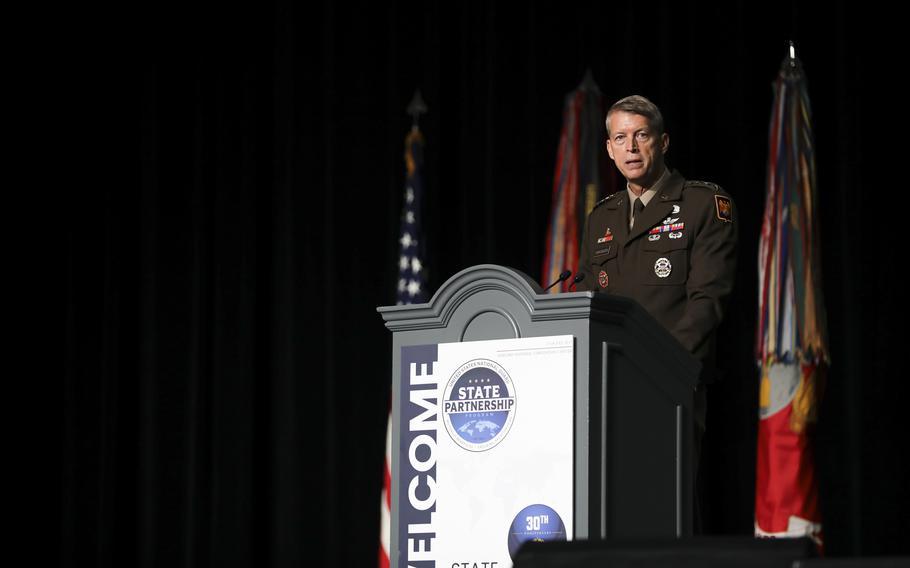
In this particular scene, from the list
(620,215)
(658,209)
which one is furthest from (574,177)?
(658,209)

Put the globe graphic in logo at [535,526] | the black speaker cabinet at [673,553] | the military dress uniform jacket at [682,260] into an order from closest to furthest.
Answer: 1. the black speaker cabinet at [673,553]
2. the globe graphic in logo at [535,526]
3. the military dress uniform jacket at [682,260]

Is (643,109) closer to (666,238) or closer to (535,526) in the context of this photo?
(666,238)

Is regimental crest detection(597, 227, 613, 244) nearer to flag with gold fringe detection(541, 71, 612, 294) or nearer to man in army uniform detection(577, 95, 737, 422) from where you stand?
man in army uniform detection(577, 95, 737, 422)

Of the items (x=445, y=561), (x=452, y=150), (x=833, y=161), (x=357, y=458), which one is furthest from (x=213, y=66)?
(x=445, y=561)

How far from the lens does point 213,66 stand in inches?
285

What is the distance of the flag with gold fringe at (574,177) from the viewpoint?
5.75m

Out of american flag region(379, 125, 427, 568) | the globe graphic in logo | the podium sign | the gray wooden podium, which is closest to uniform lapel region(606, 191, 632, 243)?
the gray wooden podium

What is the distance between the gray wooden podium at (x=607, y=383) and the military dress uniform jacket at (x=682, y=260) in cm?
15

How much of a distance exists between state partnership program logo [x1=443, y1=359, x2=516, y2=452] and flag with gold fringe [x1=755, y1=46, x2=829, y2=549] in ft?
9.01

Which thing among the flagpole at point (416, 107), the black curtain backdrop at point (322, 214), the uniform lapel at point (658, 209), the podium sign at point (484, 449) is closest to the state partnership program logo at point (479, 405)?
the podium sign at point (484, 449)

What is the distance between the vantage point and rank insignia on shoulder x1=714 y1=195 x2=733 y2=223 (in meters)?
2.93

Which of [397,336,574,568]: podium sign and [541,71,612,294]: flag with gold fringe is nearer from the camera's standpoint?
[397,336,574,568]: podium sign

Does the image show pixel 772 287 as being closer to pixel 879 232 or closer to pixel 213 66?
pixel 879 232

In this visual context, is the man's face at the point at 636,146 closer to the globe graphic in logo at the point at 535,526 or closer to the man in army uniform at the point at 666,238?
the man in army uniform at the point at 666,238
